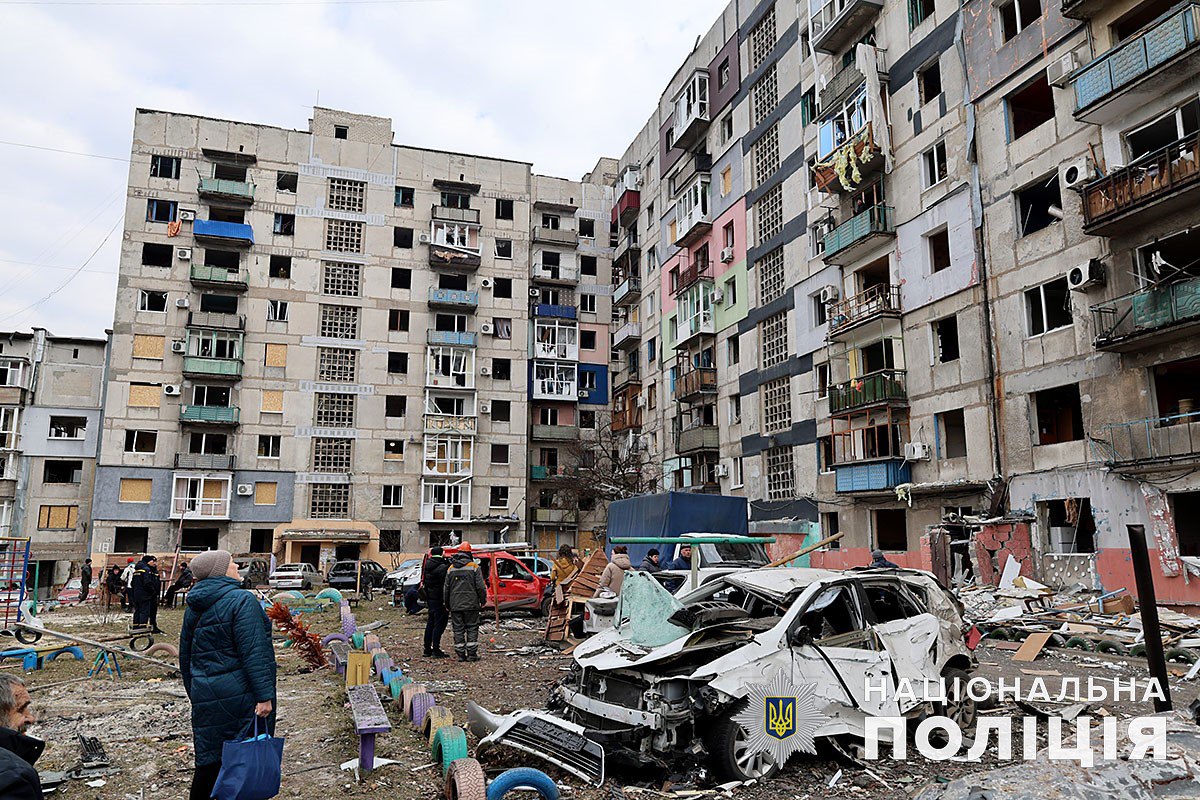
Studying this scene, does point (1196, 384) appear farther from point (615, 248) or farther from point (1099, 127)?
point (615, 248)

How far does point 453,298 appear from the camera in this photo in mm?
46344

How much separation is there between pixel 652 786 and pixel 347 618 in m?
10.3

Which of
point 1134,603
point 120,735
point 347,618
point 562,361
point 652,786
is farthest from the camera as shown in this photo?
point 562,361

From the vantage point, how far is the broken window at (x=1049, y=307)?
20223 mm

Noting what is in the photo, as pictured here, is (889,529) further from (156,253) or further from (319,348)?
(156,253)

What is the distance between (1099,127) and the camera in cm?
1917

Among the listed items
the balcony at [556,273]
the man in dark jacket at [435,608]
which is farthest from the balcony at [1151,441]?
the balcony at [556,273]

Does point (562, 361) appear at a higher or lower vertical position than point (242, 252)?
lower

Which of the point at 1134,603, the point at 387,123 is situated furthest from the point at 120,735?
the point at 387,123

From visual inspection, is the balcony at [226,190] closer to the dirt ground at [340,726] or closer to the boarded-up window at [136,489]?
the boarded-up window at [136,489]

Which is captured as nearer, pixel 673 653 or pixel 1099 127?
pixel 673 653

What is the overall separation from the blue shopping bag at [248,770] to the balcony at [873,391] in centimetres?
2296

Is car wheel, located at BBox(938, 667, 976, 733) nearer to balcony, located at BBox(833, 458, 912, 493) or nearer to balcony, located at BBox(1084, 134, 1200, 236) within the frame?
balcony, located at BBox(1084, 134, 1200, 236)

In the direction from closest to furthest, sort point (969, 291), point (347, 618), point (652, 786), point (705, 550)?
point (652, 786)
point (347, 618)
point (705, 550)
point (969, 291)
